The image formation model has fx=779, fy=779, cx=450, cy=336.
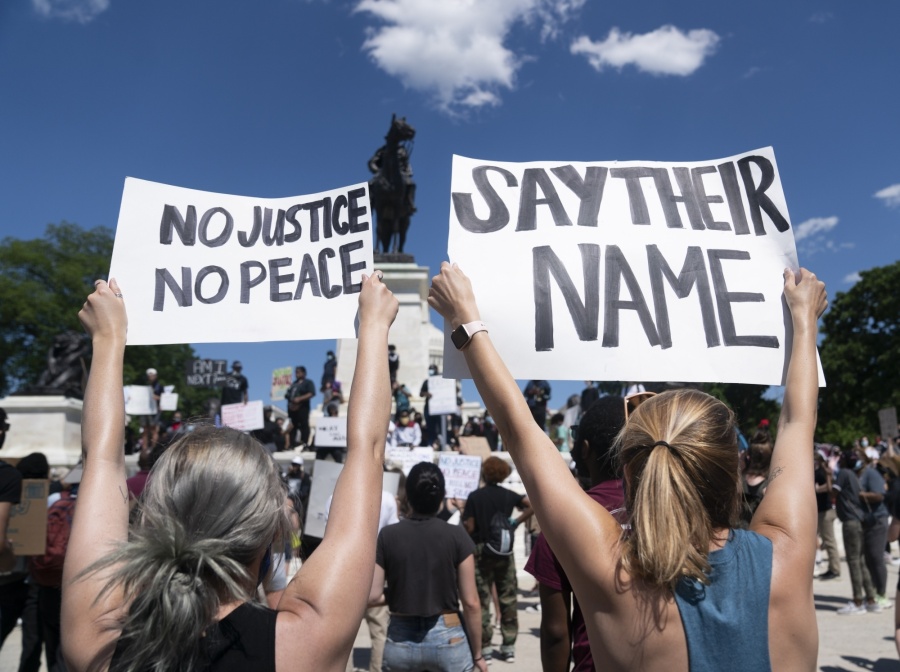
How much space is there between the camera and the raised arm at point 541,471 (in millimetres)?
1565

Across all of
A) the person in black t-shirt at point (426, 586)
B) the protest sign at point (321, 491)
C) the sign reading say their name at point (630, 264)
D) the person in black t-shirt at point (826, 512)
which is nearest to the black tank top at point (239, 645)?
the sign reading say their name at point (630, 264)

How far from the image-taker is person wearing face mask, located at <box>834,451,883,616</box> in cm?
816

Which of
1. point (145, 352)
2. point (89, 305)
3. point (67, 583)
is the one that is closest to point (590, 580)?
point (67, 583)

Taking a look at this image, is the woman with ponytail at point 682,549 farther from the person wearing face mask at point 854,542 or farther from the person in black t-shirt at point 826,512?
the person wearing face mask at point 854,542

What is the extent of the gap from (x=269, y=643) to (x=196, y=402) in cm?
5652

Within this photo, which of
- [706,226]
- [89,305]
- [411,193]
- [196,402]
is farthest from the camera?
[196,402]

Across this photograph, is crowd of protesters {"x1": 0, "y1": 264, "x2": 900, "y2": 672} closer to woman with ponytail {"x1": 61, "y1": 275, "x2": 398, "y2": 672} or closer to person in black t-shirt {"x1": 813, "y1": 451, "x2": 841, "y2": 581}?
woman with ponytail {"x1": 61, "y1": 275, "x2": 398, "y2": 672}

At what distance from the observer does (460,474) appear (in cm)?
827

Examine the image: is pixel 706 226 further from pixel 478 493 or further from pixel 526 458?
pixel 478 493

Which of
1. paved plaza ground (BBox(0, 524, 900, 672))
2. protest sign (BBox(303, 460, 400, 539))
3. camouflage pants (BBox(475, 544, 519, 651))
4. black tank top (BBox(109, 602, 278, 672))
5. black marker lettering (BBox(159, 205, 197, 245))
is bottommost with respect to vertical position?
paved plaza ground (BBox(0, 524, 900, 672))

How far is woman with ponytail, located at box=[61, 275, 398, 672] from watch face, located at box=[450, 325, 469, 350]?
46cm

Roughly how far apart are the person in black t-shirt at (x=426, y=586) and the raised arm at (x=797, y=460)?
7.01ft

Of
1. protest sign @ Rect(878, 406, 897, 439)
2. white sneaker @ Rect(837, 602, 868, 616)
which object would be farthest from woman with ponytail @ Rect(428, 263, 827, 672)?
protest sign @ Rect(878, 406, 897, 439)

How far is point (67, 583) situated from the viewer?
1474mm
